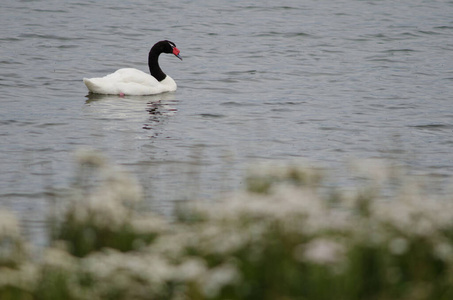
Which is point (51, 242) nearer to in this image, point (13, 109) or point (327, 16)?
point (13, 109)

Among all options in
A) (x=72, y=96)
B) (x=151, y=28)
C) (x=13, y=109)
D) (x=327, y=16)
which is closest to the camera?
(x=13, y=109)

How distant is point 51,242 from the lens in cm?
504

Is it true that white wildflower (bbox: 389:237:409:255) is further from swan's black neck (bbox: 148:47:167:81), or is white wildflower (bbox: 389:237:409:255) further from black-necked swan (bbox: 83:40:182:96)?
swan's black neck (bbox: 148:47:167:81)

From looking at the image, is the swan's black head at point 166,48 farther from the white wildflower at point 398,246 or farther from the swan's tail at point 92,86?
the white wildflower at point 398,246

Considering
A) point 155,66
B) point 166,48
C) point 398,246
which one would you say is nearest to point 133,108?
point 155,66

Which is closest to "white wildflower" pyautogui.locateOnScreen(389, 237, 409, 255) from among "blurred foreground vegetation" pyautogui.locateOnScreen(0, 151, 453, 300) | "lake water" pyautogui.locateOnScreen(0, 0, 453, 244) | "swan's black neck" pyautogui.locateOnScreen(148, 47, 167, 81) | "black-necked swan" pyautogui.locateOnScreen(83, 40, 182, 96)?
"blurred foreground vegetation" pyautogui.locateOnScreen(0, 151, 453, 300)

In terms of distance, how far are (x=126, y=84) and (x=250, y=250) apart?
34.5ft

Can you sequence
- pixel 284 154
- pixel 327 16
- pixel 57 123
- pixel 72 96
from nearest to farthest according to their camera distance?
pixel 284 154
pixel 57 123
pixel 72 96
pixel 327 16

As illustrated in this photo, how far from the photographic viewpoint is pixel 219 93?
49.9ft

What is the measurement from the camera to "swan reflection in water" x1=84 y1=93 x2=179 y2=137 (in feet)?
41.1

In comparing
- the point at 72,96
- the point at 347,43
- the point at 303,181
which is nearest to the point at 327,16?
the point at 347,43

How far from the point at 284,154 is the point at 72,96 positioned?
5.48 metres

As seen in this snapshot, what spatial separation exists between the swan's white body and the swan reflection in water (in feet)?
0.36

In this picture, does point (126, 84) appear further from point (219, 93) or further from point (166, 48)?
point (166, 48)
